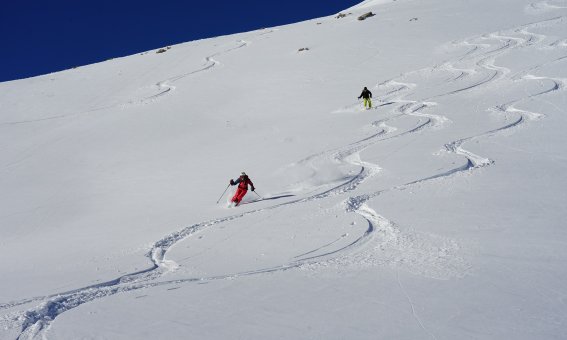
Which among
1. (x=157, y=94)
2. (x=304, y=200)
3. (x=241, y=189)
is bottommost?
(x=304, y=200)

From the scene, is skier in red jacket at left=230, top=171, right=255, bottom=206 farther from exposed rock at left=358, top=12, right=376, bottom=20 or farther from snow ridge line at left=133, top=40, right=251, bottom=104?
exposed rock at left=358, top=12, right=376, bottom=20

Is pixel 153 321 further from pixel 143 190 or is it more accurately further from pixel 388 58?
pixel 388 58

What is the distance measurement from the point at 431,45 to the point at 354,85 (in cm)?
830

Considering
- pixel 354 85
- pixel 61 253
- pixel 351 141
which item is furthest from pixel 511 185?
pixel 354 85

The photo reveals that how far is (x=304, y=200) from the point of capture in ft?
40.0

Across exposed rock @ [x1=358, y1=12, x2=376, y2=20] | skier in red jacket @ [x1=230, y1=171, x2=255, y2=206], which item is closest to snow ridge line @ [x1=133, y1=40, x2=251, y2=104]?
exposed rock @ [x1=358, y1=12, x2=376, y2=20]

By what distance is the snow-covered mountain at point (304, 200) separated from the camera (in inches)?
255

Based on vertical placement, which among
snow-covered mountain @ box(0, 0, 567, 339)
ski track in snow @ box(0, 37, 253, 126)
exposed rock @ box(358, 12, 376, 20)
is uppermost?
exposed rock @ box(358, 12, 376, 20)

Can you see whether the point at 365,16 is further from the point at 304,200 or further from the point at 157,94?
the point at 304,200

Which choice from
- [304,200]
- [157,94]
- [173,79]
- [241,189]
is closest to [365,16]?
[173,79]

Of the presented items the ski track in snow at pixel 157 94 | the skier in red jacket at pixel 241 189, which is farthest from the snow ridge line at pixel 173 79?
the skier in red jacket at pixel 241 189

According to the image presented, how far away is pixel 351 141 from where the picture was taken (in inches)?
687

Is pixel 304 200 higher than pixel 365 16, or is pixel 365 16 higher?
pixel 365 16

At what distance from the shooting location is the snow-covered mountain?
6484 mm
